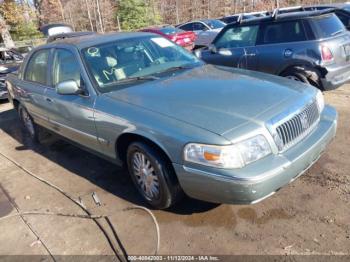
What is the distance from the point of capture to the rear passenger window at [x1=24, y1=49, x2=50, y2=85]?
4770 mm

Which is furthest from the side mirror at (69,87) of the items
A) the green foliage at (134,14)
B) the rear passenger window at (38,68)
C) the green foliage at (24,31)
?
the green foliage at (134,14)

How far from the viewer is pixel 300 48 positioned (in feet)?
19.0

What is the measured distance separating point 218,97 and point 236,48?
3.89 meters

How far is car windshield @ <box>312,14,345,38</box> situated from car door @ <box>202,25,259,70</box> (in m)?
1.10

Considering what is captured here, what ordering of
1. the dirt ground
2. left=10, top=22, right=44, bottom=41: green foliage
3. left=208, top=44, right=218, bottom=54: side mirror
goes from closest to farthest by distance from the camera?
the dirt ground < left=208, top=44, right=218, bottom=54: side mirror < left=10, top=22, right=44, bottom=41: green foliage

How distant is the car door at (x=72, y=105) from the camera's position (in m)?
3.77

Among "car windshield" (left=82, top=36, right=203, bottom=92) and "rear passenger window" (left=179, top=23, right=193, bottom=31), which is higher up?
"car windshield" (left=82, top=36, right=203, bottom=92)

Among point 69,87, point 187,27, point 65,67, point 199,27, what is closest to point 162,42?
point 65,67

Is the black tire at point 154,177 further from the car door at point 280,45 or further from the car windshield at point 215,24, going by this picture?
the car windshield at point 215,24

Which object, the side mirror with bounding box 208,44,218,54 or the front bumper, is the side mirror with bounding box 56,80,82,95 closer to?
the front bumper

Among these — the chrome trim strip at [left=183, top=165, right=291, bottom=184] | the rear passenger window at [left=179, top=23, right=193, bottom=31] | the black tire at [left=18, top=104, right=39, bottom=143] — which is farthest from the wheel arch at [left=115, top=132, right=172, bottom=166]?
the rear passenger window at [left=179, top=23, right=193, bottom=31]

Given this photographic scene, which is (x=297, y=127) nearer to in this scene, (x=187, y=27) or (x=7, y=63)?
(x=7, y=63)

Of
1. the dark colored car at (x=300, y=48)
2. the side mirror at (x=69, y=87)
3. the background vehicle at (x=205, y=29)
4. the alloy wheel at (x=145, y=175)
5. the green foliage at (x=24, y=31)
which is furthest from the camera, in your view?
the green foliage at (x=24, y=31)

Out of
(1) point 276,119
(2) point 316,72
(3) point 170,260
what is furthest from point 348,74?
(3) point 170,260
